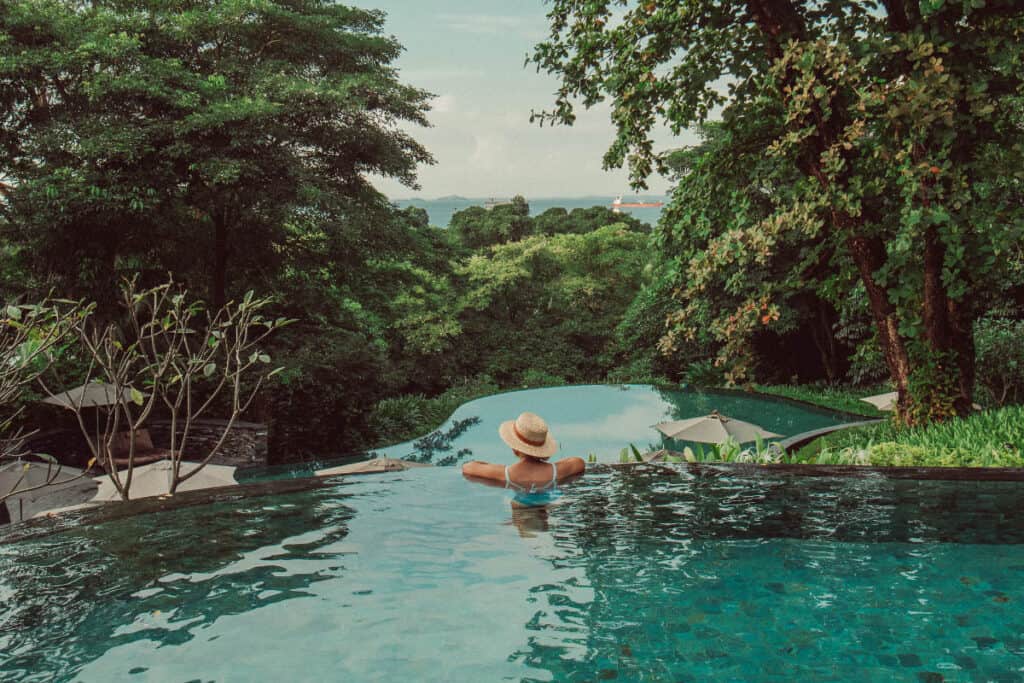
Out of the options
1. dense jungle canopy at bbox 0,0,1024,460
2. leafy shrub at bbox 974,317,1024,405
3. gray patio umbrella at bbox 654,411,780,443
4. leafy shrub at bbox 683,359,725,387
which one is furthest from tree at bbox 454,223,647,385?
gray patio umbrella at bbox 654,411,780,443

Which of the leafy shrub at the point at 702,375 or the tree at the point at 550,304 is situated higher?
the tree at the point at 550,304

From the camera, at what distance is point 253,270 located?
68.0 feet

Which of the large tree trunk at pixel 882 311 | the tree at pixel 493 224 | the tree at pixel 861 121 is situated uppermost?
the tree at pixel 493 224

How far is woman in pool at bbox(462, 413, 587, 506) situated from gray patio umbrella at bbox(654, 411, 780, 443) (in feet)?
24.3

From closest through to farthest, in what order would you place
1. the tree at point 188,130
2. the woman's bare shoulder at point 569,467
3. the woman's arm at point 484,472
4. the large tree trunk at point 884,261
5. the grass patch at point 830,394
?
the woman's arm at point 484,472 → the woman's bare shoulder at point 569,467 → the large tree trunk at point 884,261 → the tree at point 188,130 → the grass patch at point 830,394

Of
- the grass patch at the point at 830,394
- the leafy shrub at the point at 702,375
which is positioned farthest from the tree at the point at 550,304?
the grass patch at the point at 830,394

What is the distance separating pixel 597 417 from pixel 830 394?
27.0ft

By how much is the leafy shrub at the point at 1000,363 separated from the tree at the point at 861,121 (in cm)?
862

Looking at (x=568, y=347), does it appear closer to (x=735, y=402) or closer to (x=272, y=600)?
(x=735, y=402)

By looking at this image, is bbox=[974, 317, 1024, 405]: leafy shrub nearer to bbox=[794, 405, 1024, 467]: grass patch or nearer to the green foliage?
bbox=[794, 405, 1024, 467]: grass patch

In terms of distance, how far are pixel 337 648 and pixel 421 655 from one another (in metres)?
0.51

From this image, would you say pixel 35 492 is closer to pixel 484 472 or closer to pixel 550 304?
pixel 484 472

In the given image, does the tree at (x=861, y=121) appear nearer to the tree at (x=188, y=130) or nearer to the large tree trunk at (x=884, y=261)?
the large tree trunk at (x=884, y=261)

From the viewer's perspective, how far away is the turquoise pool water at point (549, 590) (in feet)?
14.2
